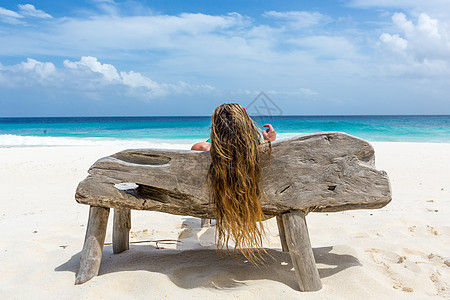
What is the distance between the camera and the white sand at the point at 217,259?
2484 millimetres

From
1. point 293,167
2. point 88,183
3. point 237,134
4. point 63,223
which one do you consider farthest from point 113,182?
point 63,223

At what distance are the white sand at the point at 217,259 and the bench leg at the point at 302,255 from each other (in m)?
0.07

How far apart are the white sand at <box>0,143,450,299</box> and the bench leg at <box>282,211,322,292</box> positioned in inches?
2.8

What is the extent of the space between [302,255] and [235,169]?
0.73 meters

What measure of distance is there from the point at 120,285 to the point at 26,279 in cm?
78

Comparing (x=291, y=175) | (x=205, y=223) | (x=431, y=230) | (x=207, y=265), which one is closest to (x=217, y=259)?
(x=207, y=265)

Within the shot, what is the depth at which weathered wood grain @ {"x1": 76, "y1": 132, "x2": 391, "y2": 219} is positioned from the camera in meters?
2.44

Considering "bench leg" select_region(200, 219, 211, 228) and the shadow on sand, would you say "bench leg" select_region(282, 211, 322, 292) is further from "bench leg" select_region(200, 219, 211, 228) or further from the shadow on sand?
"bench leg" select_region(200, 219, 211, 228)

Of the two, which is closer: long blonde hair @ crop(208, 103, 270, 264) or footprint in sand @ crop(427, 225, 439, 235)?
long blonde hair @ crop(208, 103, 270, 264)

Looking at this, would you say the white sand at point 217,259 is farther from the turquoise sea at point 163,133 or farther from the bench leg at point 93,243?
the turquoise sea at point 163,133

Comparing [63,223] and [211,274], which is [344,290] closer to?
[211,274]

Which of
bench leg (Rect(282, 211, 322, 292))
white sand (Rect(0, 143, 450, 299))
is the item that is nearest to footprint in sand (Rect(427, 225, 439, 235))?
white sand (Rect(0, 143, 450, 299))

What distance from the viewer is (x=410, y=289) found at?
8.16ft

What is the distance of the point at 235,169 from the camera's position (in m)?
2.32
